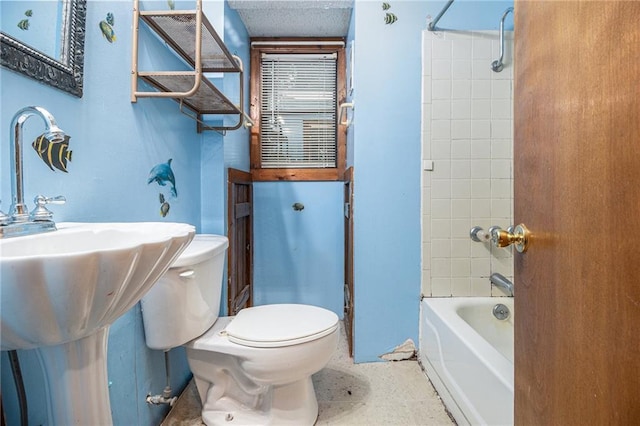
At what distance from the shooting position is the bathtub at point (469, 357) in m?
1.01

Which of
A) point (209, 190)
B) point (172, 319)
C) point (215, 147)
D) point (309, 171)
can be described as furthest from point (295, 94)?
point (172, 319)

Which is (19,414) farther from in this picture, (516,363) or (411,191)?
(411,191)

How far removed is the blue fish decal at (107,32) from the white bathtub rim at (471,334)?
1.64 m

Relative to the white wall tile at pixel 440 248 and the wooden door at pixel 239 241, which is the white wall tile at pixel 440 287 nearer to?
the white wall tile at pixel 440 248

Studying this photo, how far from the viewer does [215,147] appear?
1644 mm

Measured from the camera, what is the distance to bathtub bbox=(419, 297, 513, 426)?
1014 mm

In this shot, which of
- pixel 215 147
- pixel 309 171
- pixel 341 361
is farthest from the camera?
pixel 309 171

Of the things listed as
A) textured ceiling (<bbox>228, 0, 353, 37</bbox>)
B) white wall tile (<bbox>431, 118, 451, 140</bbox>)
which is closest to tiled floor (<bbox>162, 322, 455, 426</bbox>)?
white wall tile (<bbox>431, 118, 451, 140</bbox>)

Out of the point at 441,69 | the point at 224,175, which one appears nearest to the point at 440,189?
the point at 441,69

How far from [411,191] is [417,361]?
94 cm

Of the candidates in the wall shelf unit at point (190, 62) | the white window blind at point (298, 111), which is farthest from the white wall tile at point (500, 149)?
the wall shelf unit at point (190, 62)

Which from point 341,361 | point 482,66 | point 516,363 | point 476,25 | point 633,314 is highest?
point 476,25

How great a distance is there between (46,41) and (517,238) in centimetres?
120

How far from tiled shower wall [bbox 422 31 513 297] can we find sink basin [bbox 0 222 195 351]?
4.70 feet
